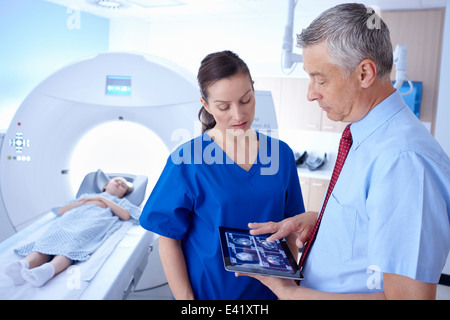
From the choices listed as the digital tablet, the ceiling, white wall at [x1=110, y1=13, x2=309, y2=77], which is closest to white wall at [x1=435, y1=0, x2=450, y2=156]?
the ceiling

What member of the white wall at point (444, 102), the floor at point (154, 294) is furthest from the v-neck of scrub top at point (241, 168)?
the white wall at point (444, 102)

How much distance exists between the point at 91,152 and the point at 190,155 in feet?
4.89

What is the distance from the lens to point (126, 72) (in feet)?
6.93

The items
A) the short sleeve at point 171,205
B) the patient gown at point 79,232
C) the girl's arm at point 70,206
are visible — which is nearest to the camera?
the short sleeve at point 171,205

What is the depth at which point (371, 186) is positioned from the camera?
0.66 meters

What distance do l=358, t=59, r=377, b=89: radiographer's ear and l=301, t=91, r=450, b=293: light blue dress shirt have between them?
0.17 feet

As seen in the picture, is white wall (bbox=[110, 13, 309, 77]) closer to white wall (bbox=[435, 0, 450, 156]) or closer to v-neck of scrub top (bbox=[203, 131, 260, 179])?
white wall (bbox=[435, 0, 450, 156])

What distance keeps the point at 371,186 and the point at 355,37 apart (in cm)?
26

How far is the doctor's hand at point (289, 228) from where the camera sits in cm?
92

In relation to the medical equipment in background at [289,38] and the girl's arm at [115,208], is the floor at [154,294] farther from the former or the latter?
the medical equipment in background at [289,38]

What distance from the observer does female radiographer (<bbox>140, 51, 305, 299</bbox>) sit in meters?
1.00

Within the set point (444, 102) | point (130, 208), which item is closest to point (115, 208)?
point (130, 208)

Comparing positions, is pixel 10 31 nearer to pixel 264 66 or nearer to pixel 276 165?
pixel 264 66

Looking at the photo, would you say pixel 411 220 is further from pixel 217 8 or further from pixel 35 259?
pixel 217 8
